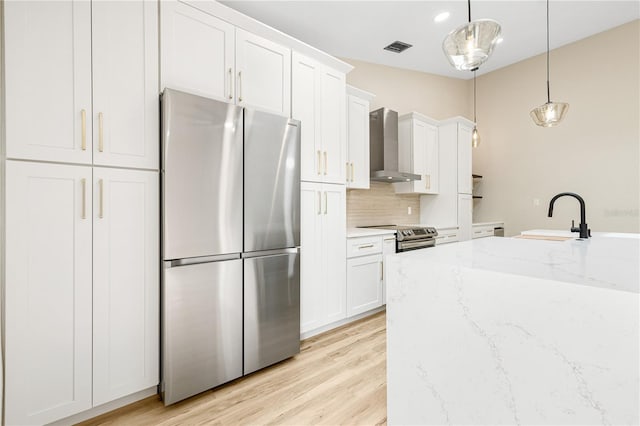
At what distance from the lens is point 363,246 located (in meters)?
3.16

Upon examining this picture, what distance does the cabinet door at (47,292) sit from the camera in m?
1.46

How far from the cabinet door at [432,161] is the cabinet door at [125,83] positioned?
3.59m

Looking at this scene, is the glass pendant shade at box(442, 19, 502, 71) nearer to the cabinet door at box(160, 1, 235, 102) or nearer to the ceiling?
the cabinet door at box(160, 1, 235, 102)

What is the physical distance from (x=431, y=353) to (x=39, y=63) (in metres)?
2.20

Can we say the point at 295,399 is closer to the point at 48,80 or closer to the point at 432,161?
the point at 48,80

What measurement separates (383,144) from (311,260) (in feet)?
6.01

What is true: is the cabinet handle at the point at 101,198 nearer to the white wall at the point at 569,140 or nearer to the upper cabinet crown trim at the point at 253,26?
the upper cabinet crown trim at the point at 253,26

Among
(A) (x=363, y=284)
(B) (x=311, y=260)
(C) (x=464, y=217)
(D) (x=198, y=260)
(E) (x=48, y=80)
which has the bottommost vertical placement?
(A) (x=363, y=284)

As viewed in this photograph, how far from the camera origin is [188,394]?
185cm

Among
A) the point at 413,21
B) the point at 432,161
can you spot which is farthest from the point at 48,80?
the point at 432,161

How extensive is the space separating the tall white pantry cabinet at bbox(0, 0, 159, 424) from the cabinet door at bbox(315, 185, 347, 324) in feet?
4.63

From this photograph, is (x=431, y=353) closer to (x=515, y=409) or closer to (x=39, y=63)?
(x=515, y=409)

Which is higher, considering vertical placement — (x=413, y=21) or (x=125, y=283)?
(x=413, y=21)

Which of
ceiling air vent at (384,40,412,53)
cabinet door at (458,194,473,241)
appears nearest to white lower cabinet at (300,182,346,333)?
ceiling air vent at (384,40,412,53)
